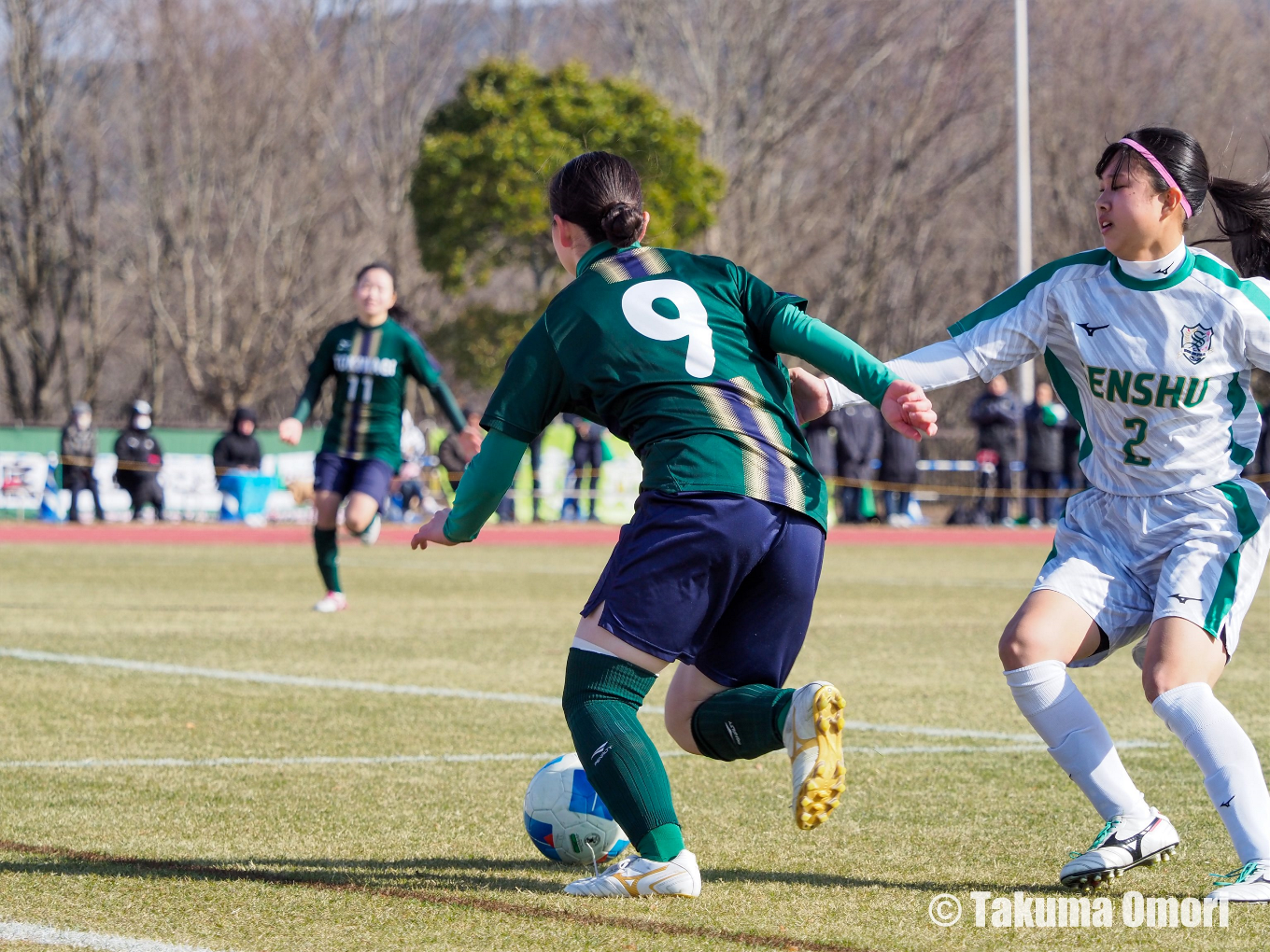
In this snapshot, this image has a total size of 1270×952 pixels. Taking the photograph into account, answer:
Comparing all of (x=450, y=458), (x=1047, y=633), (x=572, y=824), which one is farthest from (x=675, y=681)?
(x=450, y=458)

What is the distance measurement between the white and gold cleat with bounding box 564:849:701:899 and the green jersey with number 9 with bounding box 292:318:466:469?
6.97 m

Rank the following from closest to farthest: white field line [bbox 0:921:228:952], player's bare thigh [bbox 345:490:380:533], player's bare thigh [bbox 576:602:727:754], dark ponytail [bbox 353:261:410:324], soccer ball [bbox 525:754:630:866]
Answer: white field line [bbox 0:921:228:952], player's bare thigh [bbox 576:602:727:754], soccer ball [bbox 525:754:630:866], player's bare thigh [bbox 345:490:380:533], dark ponytail [bbox 353:261:410:324]

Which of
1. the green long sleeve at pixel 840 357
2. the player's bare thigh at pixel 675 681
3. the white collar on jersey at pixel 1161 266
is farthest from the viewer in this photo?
the white collar on jersey at pixel 1161 266

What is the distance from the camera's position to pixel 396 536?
22609mm

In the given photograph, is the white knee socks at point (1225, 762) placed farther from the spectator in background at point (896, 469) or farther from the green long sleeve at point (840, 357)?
the spectator in background at point (896, 469)

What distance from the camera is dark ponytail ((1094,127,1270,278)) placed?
4.14 meters

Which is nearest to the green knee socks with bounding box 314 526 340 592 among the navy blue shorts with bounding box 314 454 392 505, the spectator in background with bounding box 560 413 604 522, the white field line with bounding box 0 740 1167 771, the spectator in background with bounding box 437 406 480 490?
the navy blue shorts with bounding box 314 454 392 505

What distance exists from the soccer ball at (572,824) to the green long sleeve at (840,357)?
3.93ft

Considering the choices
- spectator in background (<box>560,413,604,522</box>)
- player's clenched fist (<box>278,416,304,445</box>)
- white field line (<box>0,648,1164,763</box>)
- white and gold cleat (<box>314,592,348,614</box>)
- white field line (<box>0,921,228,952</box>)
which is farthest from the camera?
spectator in background (<box>560,413,604,522</box>)

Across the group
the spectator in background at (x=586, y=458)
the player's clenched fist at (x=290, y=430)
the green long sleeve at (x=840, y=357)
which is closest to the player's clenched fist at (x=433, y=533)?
the green long sleeve at (x=840, y=357)

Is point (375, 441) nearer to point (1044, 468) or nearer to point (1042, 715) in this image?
point (1042, 715)

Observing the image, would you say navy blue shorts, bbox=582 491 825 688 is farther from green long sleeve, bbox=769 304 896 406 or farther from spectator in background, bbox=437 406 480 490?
spectator in background, bbox=437 406 480 490

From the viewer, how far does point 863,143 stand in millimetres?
41062

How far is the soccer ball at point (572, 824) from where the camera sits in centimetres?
427
